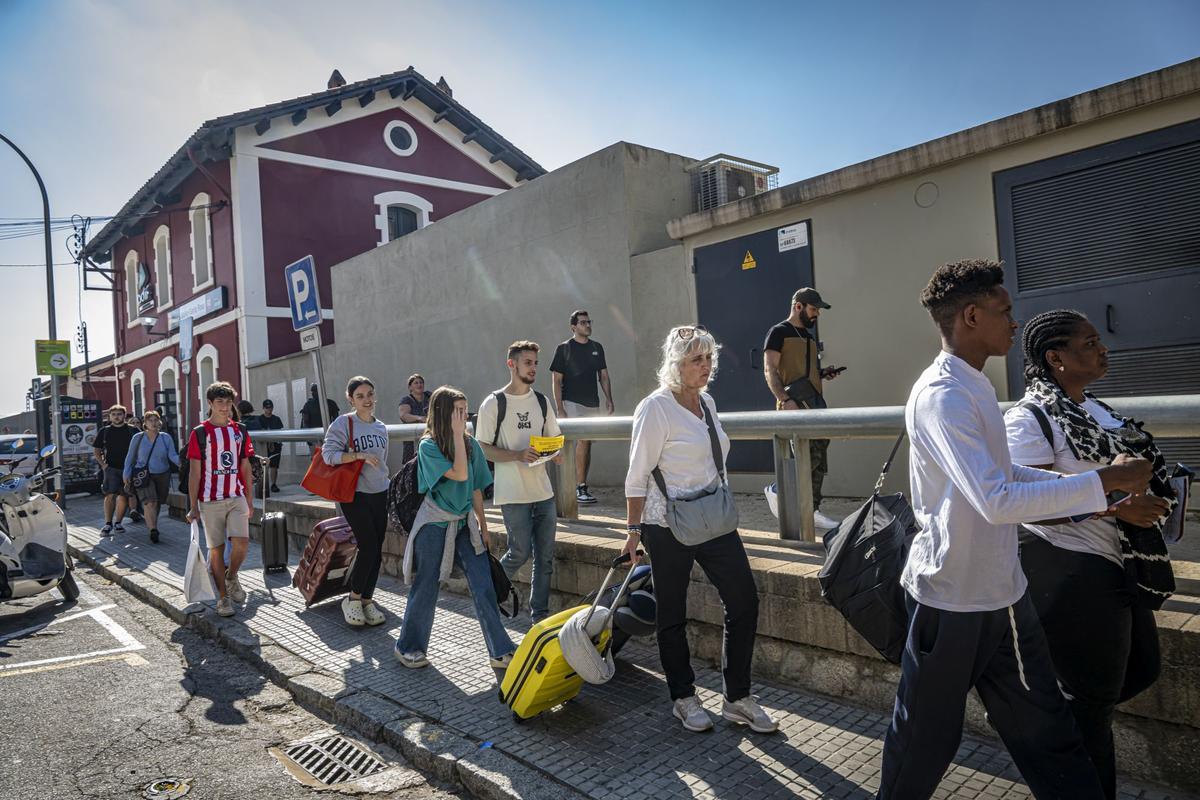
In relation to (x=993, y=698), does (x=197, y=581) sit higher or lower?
lower

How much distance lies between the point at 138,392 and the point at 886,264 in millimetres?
26285

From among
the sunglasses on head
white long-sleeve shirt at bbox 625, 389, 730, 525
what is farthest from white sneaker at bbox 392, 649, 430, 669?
the sunglasses on head

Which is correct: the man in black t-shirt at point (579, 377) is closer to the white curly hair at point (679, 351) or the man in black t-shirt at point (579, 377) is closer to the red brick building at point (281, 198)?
the white curly hair at point (679, 351)

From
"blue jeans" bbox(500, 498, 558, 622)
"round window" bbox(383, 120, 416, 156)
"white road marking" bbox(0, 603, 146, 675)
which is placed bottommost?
"white road marking" bbox(0, 603, 146, 675)

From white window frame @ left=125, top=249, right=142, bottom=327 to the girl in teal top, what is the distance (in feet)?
82.5

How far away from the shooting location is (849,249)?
6996 millimetres

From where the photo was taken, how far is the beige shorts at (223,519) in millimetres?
6738

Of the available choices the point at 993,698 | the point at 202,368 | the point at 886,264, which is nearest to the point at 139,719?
the point at 993,698

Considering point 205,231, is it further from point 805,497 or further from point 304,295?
point 805,497

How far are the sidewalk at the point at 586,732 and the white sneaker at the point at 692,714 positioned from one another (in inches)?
1.7

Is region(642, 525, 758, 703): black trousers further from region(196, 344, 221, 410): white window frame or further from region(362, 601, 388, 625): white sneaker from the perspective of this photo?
region(196, 344, 221, 410): white window frame

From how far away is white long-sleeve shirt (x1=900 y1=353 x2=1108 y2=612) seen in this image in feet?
6.82

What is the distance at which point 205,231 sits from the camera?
71.0 feet

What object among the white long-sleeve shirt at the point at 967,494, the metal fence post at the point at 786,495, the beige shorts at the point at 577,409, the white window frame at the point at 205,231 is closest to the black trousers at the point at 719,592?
the metal fence post at the point at 786,495
